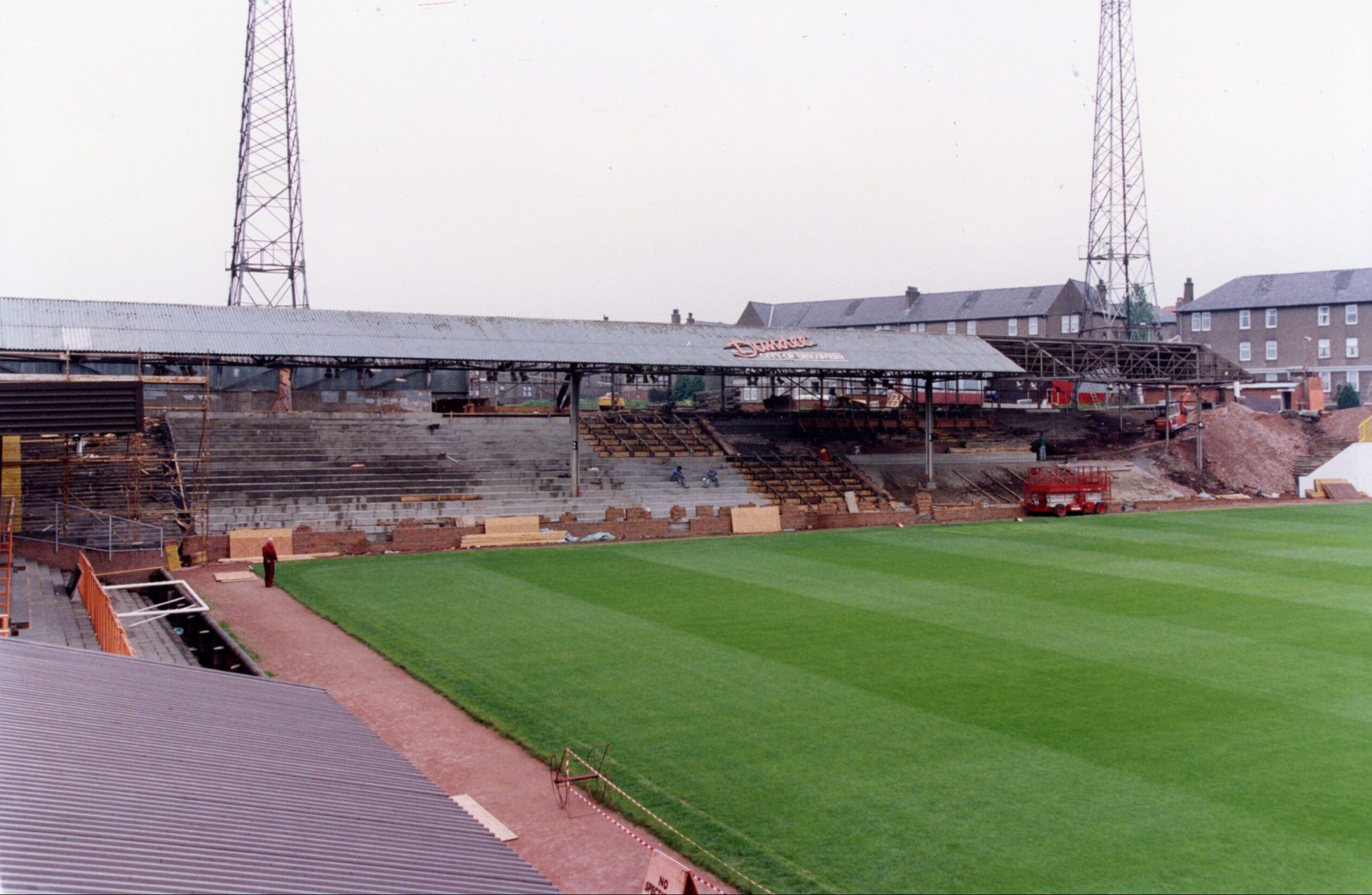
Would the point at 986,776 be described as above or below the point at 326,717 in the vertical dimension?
below

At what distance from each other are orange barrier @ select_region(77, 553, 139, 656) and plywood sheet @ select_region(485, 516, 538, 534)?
13179 mm

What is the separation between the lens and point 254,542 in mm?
32594

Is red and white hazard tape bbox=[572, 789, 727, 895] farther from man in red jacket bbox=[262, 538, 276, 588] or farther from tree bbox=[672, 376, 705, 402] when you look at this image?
tree bbox=[672, 376, 705, 402]

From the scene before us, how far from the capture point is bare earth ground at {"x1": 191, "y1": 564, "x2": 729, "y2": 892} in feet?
35.8

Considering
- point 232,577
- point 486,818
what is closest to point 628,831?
point 486,818

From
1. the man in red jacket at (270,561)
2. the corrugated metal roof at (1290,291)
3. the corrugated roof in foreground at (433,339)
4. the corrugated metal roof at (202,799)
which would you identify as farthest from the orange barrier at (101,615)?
the corrugated metal roof at (1290,291)

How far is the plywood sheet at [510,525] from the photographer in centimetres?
3628

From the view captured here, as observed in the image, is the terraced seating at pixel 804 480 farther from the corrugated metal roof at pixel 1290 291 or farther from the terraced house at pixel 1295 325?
the corrugated metal roof at pixel 1290 291

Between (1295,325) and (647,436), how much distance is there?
57.3 metres

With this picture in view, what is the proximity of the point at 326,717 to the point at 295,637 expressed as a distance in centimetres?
1109

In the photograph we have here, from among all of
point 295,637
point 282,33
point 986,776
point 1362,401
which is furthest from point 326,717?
point 1362,401

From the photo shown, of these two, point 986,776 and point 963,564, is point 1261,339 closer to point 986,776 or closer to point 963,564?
point 963,564

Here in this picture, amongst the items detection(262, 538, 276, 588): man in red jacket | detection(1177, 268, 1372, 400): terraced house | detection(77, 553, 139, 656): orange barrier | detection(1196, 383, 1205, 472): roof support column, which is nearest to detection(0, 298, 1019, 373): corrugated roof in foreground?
detection(262, 538, 276, 588): man in red jacket

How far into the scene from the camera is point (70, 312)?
32688 millimetres
